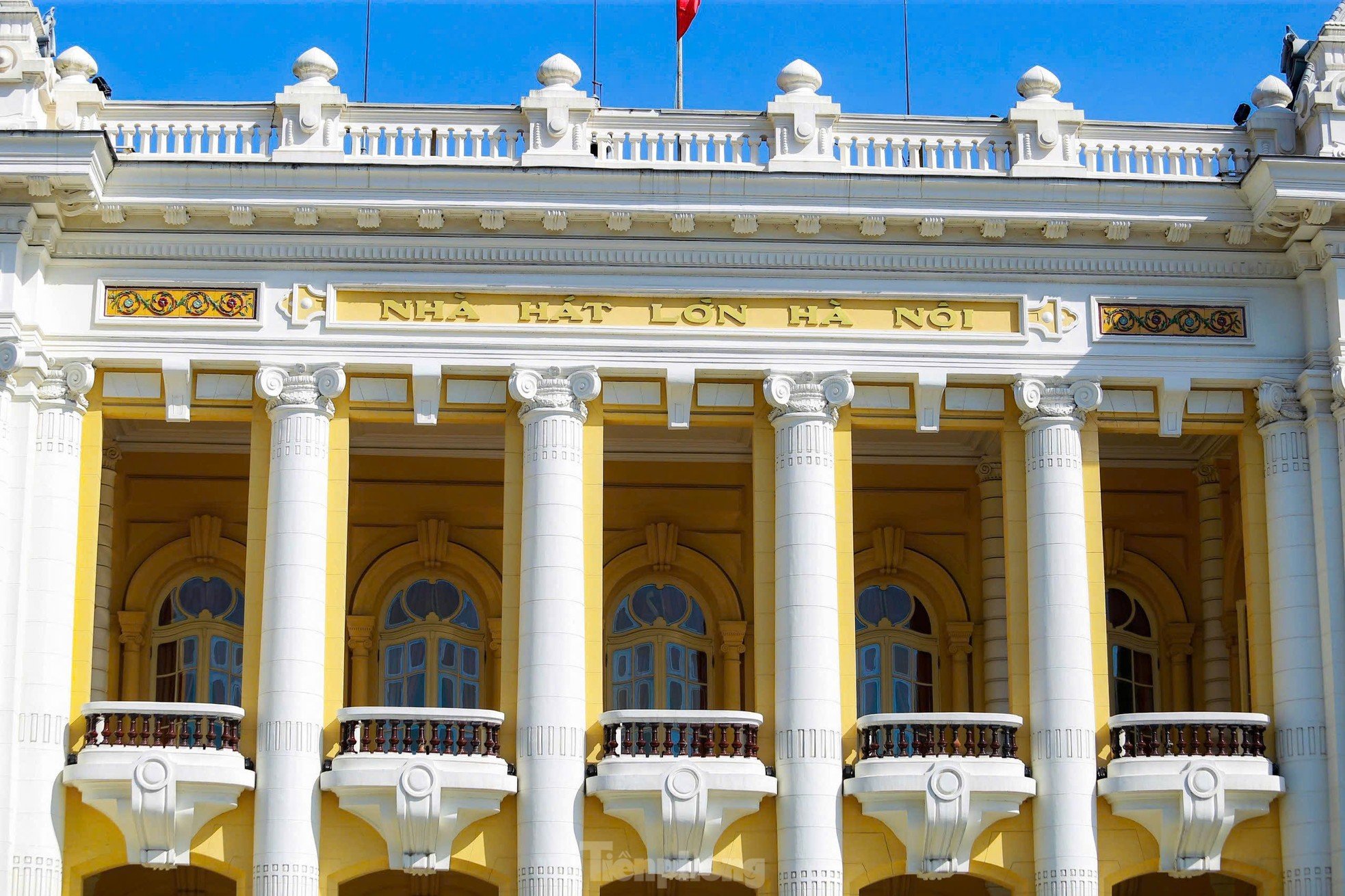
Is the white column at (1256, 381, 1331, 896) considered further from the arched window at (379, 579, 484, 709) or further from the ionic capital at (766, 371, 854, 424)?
the arched window at (379, 579, 484, 709)

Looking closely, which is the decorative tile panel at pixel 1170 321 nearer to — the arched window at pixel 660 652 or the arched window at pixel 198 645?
the arched window at pixel 660 652

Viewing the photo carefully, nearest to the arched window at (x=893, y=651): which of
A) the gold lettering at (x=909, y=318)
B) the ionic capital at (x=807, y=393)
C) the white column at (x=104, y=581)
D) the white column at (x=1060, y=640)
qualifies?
the white column at (x=1060, y=640)

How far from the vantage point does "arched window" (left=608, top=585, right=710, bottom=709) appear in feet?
102

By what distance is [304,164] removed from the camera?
87.0 feet

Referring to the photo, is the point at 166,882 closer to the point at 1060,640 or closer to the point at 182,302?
the point at 182,302

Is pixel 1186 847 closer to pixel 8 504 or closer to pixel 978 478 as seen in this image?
pixel 978 478

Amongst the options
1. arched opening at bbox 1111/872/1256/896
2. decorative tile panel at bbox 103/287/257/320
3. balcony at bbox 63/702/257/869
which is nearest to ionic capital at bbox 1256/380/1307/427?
arched opening at bbox 1111/872/1256/896

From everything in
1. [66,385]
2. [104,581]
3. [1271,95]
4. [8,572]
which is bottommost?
[8,572]

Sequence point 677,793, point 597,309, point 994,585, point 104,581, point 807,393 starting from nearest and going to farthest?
1. point 677,793
2. point 807,393
3. point 597,309
4. point 104,581
5. point 994,585

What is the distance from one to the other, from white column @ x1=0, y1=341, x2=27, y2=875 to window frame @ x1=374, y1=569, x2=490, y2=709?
21.5 ft

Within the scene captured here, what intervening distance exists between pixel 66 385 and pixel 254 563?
10.1ft

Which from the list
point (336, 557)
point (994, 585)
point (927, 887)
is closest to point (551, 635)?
point (336, 557)

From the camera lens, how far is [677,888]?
30391mm

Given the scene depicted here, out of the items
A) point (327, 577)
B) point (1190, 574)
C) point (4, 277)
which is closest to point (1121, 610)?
point (1190, 574)
